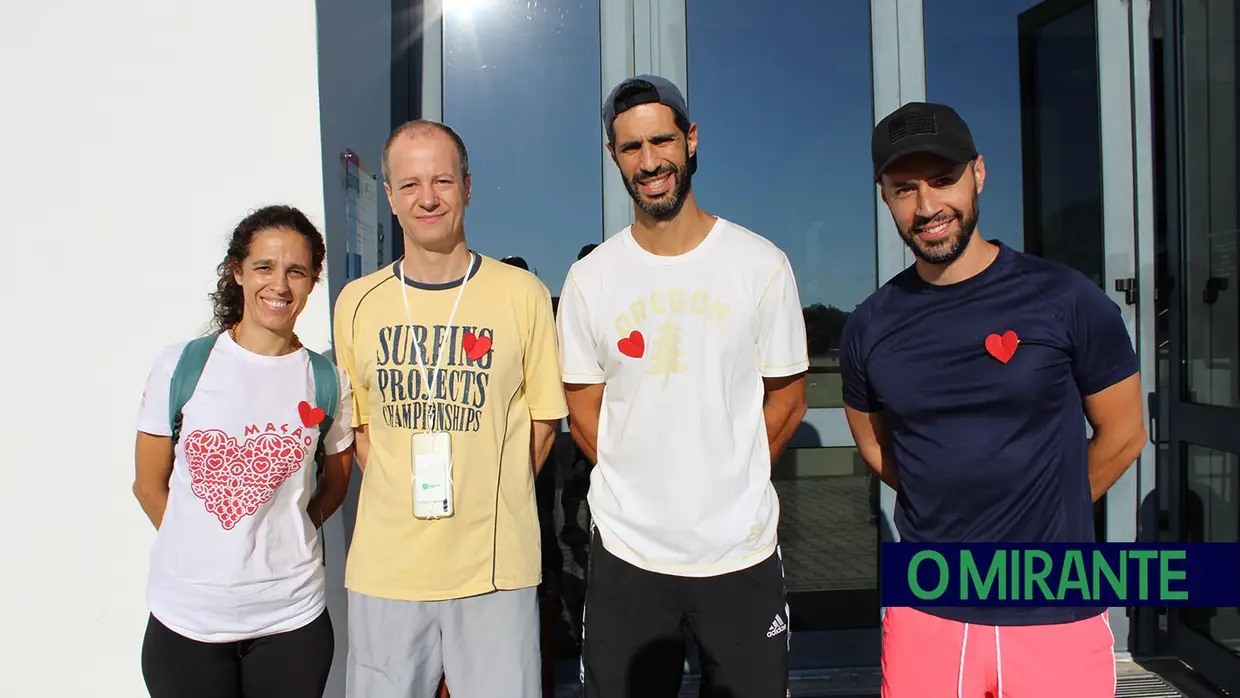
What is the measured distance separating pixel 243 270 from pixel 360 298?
29 cm

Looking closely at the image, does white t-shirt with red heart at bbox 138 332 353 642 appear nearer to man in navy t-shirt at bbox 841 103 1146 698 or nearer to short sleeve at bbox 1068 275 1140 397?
man in navy t-shirt at bbox 841 103 1146 698

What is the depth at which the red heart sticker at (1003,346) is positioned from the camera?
1.71 m

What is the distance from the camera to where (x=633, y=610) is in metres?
1.99

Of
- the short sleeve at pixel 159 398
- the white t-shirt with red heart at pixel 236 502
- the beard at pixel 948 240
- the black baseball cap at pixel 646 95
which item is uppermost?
the black baseball cap at pixel 646 95

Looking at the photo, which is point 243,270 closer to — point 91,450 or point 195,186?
point 195,186

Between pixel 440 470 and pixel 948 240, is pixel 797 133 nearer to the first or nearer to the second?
pixel 948 240

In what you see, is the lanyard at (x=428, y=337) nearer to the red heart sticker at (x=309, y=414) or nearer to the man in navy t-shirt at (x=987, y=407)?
the red heart sticker at (x=309, y=414)

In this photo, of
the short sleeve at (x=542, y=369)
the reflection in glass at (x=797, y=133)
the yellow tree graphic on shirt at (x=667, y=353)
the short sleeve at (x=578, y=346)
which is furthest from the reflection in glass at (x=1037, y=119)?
the short sleeve at (x=542, y=369)

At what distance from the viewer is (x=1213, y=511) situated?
316 centimetres

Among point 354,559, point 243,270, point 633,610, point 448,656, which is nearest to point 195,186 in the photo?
point 243,270

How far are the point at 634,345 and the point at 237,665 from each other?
1.26 m

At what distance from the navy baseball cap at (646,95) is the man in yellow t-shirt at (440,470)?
0.45 m

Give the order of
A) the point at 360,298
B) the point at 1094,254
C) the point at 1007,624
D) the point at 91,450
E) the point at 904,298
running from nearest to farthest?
the point at 1007,624 → the point at 904,298 → the point at 360,298 → the point at 91,450 → the point at 1094,254

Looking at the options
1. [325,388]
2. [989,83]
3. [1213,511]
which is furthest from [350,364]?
[1213,511]
